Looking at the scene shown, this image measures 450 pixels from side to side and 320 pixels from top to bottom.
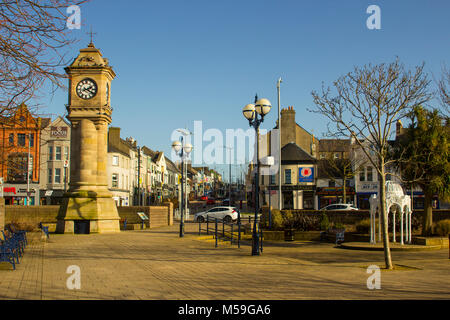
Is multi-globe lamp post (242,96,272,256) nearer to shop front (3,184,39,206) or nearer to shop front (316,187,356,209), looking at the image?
shop front (316,187,356,209)

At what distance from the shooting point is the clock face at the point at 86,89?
91.2 ft

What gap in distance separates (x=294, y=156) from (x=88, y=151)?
113 ft

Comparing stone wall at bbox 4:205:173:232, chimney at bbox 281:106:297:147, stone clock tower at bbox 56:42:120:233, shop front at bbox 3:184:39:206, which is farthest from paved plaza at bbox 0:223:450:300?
chimney at bbox 281:106:297:147

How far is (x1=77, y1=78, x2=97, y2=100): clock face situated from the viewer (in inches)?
1094

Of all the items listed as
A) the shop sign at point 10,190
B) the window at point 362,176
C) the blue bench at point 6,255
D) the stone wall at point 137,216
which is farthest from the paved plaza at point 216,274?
the shop sign at point 10,190

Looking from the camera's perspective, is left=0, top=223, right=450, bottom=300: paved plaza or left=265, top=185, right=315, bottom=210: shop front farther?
left=265, top=185, right=315, bottom=210: shop front

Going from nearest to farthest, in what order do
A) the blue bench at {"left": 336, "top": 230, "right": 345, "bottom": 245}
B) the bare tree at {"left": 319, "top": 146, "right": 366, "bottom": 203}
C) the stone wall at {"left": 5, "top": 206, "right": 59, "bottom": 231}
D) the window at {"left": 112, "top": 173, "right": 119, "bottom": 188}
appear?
1. the blue bench at {"left": 336, "top": 230, "right": 345, "bottom": 245}
2. the stone wall at {"left": 5, "top": 206, "right": 59, "bottom": 231}
3. the bare tree at {"left": 319, "top": 146, "right": 366, "bottom": 203}
4. the window at {"left": 112, "top": 173, "right": 119, "bottom": 188}

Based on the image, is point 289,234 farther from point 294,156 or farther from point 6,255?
point 294,156

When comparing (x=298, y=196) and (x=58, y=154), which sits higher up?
(x=58, y=154)

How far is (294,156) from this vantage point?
5697cm

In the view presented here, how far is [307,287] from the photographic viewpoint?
949cm

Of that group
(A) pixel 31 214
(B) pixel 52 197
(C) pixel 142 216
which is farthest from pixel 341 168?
(B) pixel 52 197
